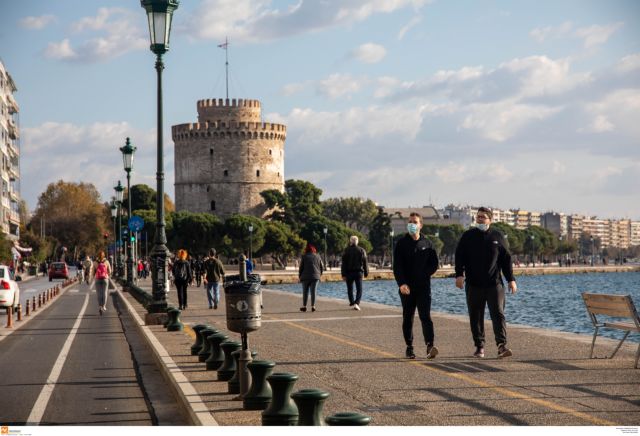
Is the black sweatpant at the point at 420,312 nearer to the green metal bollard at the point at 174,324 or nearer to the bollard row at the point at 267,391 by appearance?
the bollard row at the point at 267,391

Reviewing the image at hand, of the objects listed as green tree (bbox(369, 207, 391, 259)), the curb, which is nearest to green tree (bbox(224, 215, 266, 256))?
green tree (bbox(369, 207, 391, 259))

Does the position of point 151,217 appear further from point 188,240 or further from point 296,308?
point 296,308

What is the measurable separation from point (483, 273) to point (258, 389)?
436 centimetres

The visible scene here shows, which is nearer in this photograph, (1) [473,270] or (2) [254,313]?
(2) [254,313]

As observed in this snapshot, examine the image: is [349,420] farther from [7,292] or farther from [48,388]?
[7,292]

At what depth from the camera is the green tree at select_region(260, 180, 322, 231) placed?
122975 mm

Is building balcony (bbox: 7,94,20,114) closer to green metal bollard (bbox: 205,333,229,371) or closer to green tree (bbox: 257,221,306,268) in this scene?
green tree (bbox: 257,221,306,268)

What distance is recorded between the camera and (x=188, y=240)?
108875 millimetres

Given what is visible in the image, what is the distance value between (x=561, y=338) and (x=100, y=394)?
267 inches

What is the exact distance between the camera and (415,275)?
39.3 feet

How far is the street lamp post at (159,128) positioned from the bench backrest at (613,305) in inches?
347

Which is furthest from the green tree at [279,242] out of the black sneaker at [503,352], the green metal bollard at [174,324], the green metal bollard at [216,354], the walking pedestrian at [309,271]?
the green metal bollard at [216,354]

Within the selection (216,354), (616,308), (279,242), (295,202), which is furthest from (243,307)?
(295,202)
